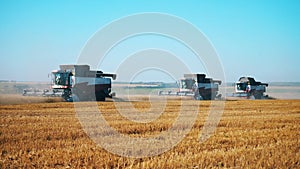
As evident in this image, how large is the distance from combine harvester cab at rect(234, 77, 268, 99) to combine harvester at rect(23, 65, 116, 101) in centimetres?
1842

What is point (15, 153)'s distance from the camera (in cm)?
600

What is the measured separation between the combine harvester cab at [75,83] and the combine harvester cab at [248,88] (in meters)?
18.4

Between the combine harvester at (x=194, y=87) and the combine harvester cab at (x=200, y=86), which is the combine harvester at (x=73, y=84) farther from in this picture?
the combine harvester cab at (x=200, y=86)

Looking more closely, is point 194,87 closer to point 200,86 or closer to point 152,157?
point 200,86

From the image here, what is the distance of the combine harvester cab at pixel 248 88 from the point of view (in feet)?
125

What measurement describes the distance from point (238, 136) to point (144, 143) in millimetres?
→ 2490

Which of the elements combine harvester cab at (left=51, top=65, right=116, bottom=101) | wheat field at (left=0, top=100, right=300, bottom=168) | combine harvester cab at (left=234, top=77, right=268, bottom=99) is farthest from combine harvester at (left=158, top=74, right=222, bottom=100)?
wheat field at (left=0, top=100, right=300, bottom=168)

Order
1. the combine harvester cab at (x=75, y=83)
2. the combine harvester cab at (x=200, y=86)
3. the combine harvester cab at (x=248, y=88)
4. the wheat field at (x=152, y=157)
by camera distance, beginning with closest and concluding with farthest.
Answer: the wheat field at (x=152, y=157) → the combine harvester cab at (x=75, y=83) → the combine harvester cab at (x=200, y=86) → the combine harvester cab at (x=248, y=88)

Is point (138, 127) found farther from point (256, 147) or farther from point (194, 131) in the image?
point (256, 147)

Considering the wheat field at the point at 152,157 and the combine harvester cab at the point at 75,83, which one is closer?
the wheat field at the point at 152,157

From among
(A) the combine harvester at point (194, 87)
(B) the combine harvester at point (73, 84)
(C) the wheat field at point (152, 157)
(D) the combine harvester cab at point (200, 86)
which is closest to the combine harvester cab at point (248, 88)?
(D) the combine harvester cab at point (200, 86)

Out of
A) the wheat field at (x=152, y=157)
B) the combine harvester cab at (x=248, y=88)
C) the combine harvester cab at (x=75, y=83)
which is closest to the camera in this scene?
the wheat field at (x=152, y=157)

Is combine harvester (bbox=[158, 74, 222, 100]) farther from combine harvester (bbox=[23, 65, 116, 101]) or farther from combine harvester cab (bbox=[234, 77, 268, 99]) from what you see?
combine harvester (bbox=[23, 65, 116, 101])

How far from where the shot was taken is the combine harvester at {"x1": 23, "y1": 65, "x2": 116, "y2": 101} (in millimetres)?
24375
